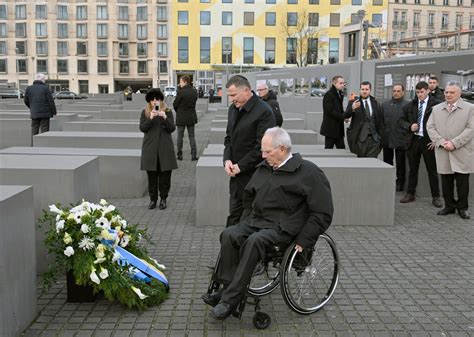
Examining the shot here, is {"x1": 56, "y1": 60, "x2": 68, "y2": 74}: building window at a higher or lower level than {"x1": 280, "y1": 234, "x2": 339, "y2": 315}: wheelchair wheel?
higher

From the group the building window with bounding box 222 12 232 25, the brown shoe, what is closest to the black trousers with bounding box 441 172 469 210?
the brown shoe

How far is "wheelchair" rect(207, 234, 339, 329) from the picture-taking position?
453 cm

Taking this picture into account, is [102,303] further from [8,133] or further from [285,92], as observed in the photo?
[285,92]

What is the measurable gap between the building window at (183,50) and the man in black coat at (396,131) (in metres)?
64.5

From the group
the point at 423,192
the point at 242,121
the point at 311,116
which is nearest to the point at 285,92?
the point at 311,116

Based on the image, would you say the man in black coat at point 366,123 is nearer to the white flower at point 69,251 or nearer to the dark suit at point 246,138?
the dark suit at point 246,138

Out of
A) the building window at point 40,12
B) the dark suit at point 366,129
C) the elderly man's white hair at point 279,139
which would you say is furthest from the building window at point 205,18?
the elderly man's white hair at point 279,139

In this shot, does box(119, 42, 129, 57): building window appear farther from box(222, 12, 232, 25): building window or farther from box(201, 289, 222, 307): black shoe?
box(201, 289, 222, 307): black shoe

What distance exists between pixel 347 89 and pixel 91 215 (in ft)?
51.2

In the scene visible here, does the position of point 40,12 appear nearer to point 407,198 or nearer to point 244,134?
point 407,198

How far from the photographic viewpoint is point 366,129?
31.2ft

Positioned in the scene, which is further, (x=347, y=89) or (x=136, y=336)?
(x=347, y=89)

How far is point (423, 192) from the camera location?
33.0ft

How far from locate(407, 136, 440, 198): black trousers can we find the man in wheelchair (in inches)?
197
